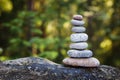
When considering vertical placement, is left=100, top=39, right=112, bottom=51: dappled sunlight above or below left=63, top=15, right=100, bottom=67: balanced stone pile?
below

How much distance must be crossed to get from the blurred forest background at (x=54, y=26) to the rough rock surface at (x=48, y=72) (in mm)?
3760

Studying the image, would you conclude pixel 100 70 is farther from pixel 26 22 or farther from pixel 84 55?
pixel 26 22

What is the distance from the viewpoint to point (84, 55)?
4.11 m

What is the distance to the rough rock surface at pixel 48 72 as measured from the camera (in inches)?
151

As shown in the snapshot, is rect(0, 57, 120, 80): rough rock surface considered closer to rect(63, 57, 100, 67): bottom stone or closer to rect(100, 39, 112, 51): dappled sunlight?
rect(63, 57, 100, 67): bottom stone

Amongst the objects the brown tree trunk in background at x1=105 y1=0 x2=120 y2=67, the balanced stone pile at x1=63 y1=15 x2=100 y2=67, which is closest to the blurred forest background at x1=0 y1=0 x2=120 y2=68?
the brown tree trunk in background at x1=105 y1=0 x2=120 y2=67

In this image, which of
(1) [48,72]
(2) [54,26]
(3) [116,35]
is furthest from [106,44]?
(1) [48,72]

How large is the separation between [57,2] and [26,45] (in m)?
1.44

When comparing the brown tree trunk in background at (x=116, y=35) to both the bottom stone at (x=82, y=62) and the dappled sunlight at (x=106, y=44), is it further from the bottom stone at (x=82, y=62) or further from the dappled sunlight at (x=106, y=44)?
the bottom stone at (x=82, y=62)

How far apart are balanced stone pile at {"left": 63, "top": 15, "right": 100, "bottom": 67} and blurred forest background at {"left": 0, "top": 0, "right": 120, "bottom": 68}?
3.74m

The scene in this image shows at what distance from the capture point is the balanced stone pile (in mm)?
4066

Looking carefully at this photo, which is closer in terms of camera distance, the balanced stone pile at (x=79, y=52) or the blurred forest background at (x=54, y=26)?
the balanced stone pile at (x=79, y=52)

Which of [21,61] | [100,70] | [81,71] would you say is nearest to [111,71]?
[100,70]

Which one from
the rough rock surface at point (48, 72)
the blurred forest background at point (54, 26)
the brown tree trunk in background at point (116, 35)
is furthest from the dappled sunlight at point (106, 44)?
the rough rock surface at point (48, 72)
